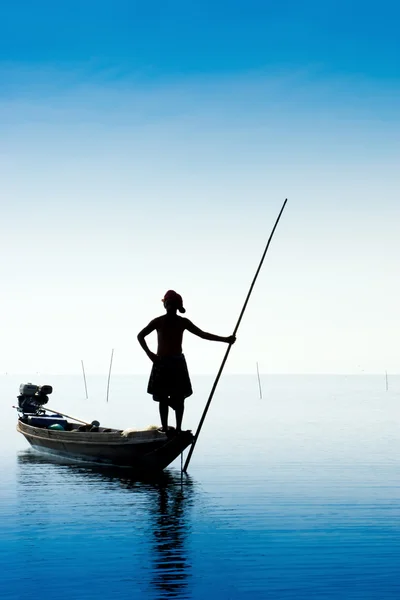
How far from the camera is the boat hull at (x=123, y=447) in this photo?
21.3m

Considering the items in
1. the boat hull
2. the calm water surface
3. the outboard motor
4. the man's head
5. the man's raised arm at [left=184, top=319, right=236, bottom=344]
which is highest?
the man's head

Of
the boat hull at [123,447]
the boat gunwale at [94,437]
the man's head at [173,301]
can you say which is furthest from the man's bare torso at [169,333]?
the boat gunwale at [94,437]

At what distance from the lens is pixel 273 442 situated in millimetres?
43312

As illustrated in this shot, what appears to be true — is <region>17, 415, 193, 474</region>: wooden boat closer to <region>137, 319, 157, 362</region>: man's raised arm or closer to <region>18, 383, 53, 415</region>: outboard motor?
<region>137, 319, 157, 362</region>: man's raised arm

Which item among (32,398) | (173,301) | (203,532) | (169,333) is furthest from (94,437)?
(32,398)

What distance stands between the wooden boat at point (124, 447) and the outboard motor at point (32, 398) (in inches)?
189

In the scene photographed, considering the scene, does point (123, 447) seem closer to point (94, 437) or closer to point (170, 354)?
point (94, 437)

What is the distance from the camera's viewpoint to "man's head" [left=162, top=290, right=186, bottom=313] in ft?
60.4

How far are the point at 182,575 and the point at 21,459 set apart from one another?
21317 millimetres

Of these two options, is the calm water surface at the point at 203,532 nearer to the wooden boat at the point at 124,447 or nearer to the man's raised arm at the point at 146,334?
A: the wooden boat at the point at 124,447

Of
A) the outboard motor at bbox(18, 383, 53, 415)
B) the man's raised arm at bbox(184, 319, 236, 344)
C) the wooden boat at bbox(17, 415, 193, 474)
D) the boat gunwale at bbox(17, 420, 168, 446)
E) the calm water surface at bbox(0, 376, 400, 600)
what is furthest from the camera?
the outboard motor at bbox(18, 383, 53, 415)

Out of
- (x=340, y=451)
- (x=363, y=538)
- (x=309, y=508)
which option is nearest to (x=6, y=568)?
(x=363, y=538)

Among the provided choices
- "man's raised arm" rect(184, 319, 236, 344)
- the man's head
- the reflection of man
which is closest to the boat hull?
the reflection of man

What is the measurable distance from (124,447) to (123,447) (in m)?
0.06
